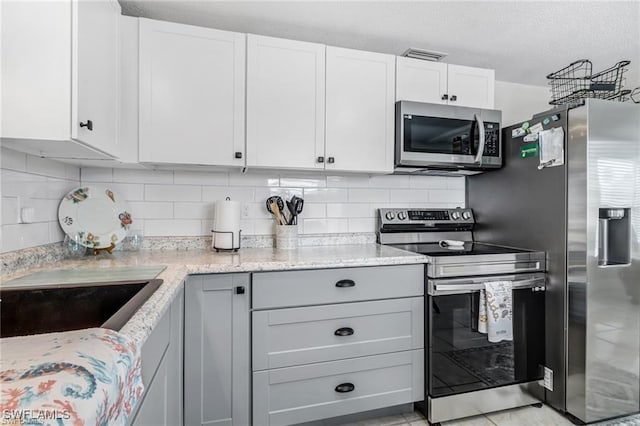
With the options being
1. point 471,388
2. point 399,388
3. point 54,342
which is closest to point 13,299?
point 54,342

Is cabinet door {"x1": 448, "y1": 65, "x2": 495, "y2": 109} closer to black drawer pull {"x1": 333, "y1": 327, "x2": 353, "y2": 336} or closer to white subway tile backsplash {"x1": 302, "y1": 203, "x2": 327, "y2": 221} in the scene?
white subway tile backsplash {"x1": 302, "y1": 203, "x2": 327, "y2": 221}

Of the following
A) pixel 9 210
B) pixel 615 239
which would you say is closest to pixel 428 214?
pixel 615 239

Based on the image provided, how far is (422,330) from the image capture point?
6.02ft

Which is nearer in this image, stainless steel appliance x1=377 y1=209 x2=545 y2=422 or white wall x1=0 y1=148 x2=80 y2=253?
white wall x1=0 y1=148 x2=80 y2=253

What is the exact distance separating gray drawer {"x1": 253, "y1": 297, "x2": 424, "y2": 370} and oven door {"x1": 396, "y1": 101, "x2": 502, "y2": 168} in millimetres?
896

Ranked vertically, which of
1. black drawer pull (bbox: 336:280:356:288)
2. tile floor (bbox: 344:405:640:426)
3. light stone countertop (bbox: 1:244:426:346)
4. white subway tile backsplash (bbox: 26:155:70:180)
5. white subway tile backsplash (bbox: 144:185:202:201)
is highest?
white subway tile backsplash (bbox: 26:155:70:180)

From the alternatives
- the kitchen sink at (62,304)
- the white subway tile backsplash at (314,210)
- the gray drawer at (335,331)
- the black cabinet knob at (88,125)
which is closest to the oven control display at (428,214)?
the white subway tile backsplash at (314,210)

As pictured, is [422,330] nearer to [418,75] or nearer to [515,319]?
[515,319]

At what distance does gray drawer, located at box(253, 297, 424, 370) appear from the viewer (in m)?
1.63

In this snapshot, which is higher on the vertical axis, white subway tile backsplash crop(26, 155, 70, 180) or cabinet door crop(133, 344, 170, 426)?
white subway tile backsplash crop(26, 155, 70, 180)

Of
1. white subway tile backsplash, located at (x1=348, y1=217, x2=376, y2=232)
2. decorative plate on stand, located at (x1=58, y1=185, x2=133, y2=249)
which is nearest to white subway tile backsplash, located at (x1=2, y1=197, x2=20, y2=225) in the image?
decorative plate on stand, located at (x1=58, y1=185, x2=133, y2=249)

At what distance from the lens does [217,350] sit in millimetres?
1578

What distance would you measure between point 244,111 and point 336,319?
1245 mm

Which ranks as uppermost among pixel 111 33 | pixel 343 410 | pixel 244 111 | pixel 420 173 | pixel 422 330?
pixel 111 33
